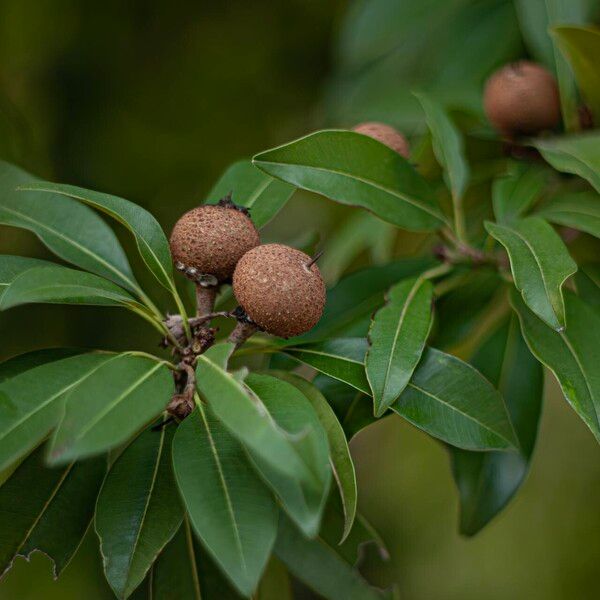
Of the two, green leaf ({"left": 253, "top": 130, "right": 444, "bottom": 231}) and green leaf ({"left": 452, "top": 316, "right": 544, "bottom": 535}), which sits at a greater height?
green leaf ({"left": 253, "top": 130, "right": 444, "bottom": 231})

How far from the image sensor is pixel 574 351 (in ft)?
3.15

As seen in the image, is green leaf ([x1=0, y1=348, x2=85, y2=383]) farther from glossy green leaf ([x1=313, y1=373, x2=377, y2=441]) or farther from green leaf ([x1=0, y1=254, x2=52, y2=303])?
glossy green leaf ([x1=313, y1=373, x2=377, y2=441])

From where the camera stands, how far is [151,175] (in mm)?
2359

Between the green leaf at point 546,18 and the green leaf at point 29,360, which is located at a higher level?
the green leaf at point 546,18

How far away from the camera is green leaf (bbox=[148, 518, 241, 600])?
1.02 meters

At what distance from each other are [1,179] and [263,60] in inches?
59.0

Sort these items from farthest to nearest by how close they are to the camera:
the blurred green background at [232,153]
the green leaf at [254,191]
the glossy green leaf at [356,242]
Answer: the blurred green background at [232,153] → the glossy green leaf at [356,242] → the green leaf at [254,191]

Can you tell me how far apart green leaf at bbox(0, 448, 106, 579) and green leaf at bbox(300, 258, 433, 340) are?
340 mm

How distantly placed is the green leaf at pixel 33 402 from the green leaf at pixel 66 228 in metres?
0.20

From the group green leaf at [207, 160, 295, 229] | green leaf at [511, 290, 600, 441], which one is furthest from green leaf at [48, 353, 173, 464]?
green leaf at [511, 290, 600, 441]

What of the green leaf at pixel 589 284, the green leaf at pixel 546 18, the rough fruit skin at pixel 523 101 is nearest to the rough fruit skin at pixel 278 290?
the green leaf at pixel 589 284

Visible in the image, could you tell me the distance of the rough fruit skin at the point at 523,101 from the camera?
1.30m

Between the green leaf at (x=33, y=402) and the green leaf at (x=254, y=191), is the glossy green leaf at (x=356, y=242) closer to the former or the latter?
the green leaf at (x=254, y=191)

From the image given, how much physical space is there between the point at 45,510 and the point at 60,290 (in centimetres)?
30
